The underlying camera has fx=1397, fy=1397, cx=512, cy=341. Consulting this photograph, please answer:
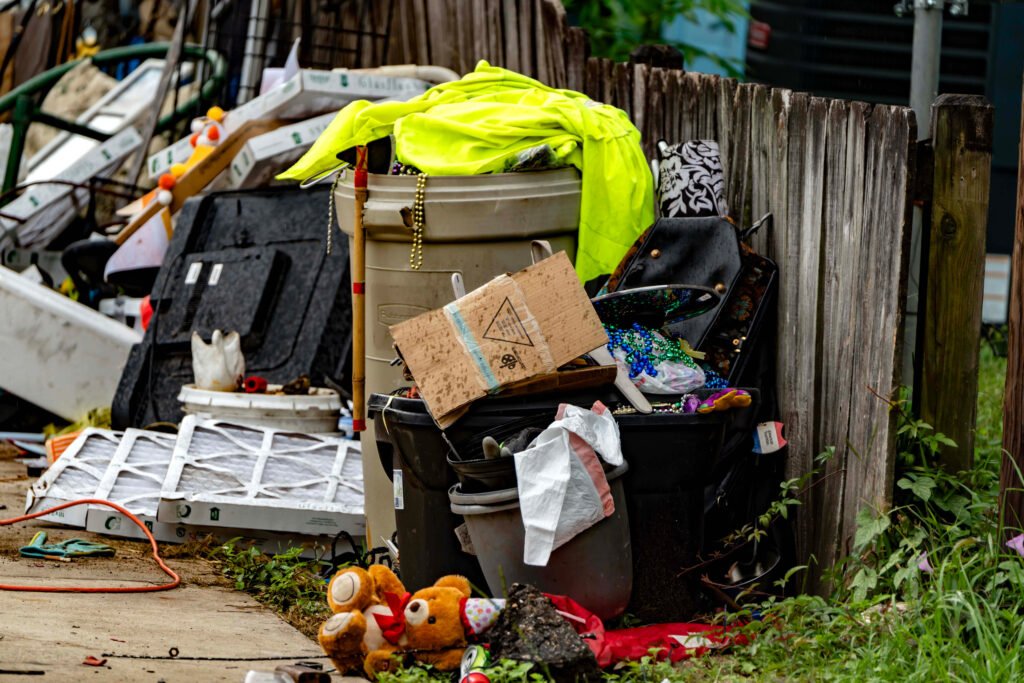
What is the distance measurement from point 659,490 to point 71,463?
2.63 metres

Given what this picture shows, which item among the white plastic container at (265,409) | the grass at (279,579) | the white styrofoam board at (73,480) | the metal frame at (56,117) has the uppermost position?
the metal frame at (56,117)

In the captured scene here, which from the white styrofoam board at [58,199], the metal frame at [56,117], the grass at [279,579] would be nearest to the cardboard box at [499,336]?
the grass at [279,579]

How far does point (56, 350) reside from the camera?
23.8ft

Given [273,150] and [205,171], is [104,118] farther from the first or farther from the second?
[273,150]

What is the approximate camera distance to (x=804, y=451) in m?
4.53

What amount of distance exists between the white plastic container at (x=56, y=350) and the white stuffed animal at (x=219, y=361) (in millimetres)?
1367

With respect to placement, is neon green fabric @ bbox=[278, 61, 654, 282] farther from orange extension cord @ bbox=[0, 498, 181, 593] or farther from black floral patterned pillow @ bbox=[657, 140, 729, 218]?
orange extension cord @ bbox=[0, 498, 181, 593]

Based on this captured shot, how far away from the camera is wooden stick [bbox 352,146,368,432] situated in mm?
4824

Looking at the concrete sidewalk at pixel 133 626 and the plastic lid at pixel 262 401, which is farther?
the plastic lid at pixel 262 401

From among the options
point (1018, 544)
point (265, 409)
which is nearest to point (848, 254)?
point (1018, 544)

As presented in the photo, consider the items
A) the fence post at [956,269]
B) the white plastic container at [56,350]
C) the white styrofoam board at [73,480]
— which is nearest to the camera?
the fence post at [956,269]

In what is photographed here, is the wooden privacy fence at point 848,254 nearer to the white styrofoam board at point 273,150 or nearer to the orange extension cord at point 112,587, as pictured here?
the orange extension cord at point 112,587

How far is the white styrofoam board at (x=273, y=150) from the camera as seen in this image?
7418 millimetres

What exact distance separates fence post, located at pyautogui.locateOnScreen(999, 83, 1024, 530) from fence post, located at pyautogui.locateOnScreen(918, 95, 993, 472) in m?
0.22
